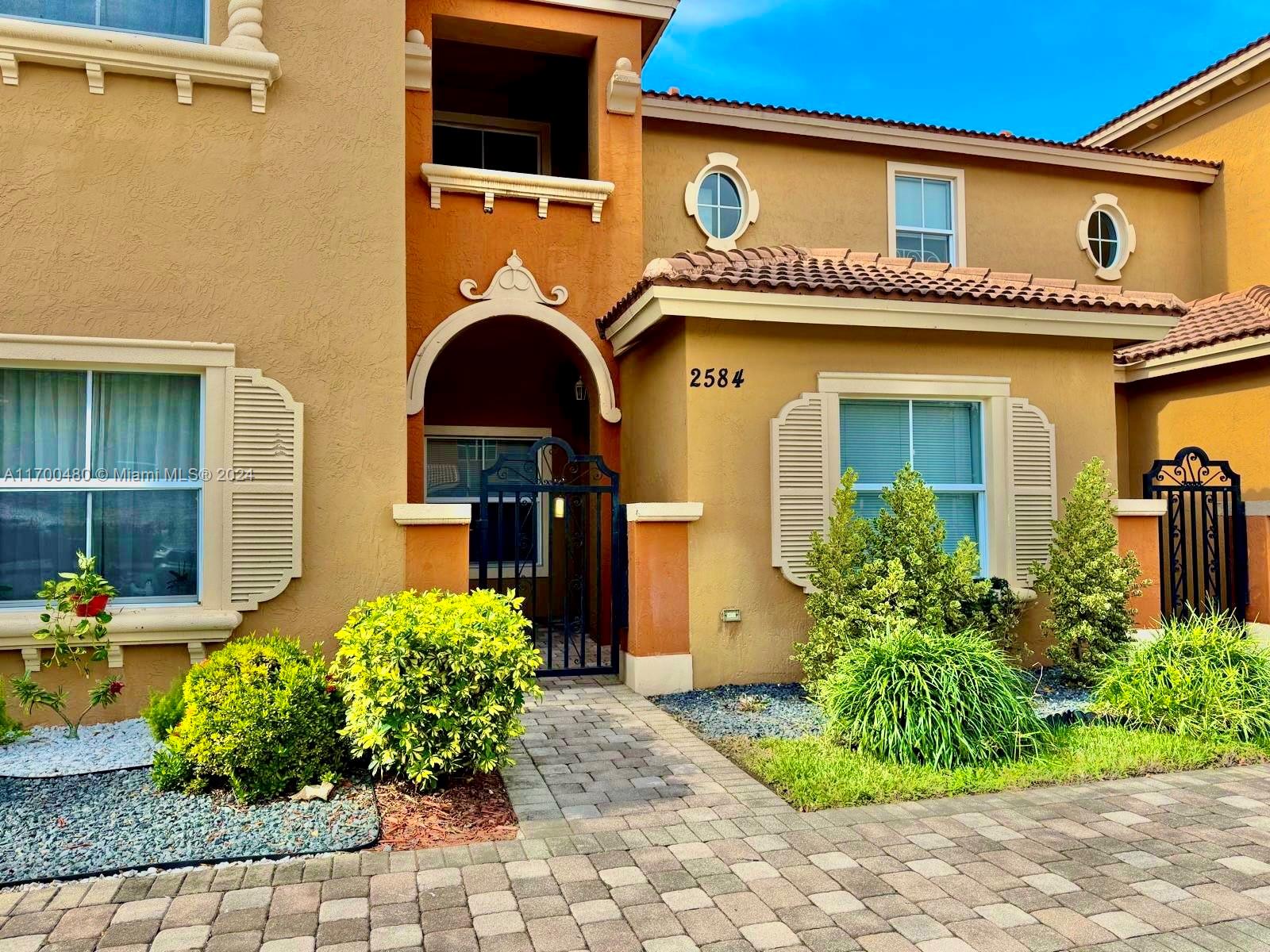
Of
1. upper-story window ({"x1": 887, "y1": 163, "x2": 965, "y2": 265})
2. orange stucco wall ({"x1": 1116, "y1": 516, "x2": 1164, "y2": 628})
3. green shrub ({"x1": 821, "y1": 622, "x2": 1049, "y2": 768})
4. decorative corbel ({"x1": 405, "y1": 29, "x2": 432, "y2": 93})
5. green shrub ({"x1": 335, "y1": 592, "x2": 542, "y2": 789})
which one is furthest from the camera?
upper-story window ({"x1": 887, "y1": 163, "x2": 965, "y2": 265})

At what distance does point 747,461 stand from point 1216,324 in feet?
26.1

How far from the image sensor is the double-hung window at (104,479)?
689 centimetres

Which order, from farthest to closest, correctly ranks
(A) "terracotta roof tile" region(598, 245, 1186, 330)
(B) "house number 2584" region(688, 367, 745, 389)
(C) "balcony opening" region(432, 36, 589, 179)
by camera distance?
(C) "balcony opening" region(432, 36, 589, 179), (B) "house number 2584" region(688, 367, 745, 389), (A) "terracotta roof tile" region(598, 245, 1186, 330)

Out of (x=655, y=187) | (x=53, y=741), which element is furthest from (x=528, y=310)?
Answer: (x=53, y=741)

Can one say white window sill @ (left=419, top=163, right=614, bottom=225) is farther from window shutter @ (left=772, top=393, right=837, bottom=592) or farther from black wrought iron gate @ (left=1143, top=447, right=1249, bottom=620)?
black wrought iron gate @ (left=1143, top=447, right=1249, bottom=620)

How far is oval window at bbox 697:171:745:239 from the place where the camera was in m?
12.4

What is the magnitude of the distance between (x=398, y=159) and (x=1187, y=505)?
1074cm

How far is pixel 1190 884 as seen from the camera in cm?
446

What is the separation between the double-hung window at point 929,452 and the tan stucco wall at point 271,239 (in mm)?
4604

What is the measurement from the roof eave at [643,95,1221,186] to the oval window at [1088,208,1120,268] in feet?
2.41

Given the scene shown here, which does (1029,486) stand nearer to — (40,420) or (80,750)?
(80,750)

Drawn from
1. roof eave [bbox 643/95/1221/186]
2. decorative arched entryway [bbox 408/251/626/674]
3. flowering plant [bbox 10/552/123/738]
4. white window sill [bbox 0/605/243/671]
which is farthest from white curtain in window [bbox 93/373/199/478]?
roof eave [bbox 643/95/1221/186]

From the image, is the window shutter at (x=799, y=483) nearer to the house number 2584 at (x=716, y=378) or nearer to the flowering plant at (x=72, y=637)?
the house number 2584 at (x=716, y=378)

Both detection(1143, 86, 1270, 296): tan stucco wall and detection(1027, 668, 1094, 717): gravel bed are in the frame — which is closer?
detection(1027, 668, 1094, 717): gravel bed
